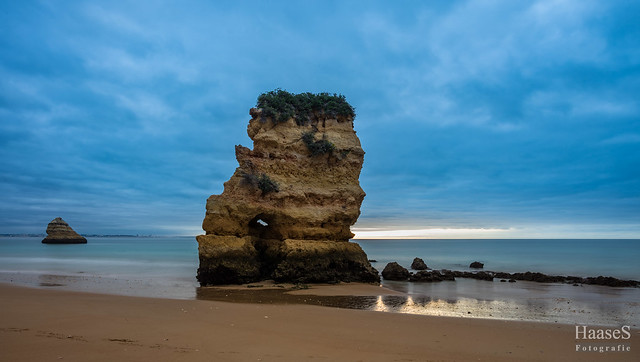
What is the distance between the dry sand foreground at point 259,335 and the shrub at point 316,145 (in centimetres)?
1019

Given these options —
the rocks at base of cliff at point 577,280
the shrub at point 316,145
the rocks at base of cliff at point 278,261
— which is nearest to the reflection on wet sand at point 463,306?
the rocks at base of cliff at point 278,261

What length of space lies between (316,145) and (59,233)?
278 ft

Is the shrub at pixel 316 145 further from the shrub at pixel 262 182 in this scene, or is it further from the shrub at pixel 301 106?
the shrub at pixel 262 182

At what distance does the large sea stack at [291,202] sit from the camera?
1789 centimetres

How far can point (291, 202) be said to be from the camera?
19.2 m

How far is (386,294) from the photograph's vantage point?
16359 millimetres

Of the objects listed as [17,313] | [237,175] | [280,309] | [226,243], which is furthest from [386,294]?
[17,313]

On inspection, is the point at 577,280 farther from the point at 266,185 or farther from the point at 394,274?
the point at 266,185

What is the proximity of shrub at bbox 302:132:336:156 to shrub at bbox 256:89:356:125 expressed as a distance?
1300 millimetres

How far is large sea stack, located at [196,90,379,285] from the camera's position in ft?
58.7

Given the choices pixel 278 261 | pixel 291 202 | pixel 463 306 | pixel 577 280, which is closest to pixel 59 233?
pixel 278 261

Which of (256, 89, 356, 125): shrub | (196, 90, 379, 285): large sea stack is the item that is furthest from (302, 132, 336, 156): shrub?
(256, 89, 356, 125): shrub

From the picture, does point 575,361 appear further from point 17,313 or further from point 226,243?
point 226,243

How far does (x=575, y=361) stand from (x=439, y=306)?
726 centimetres
